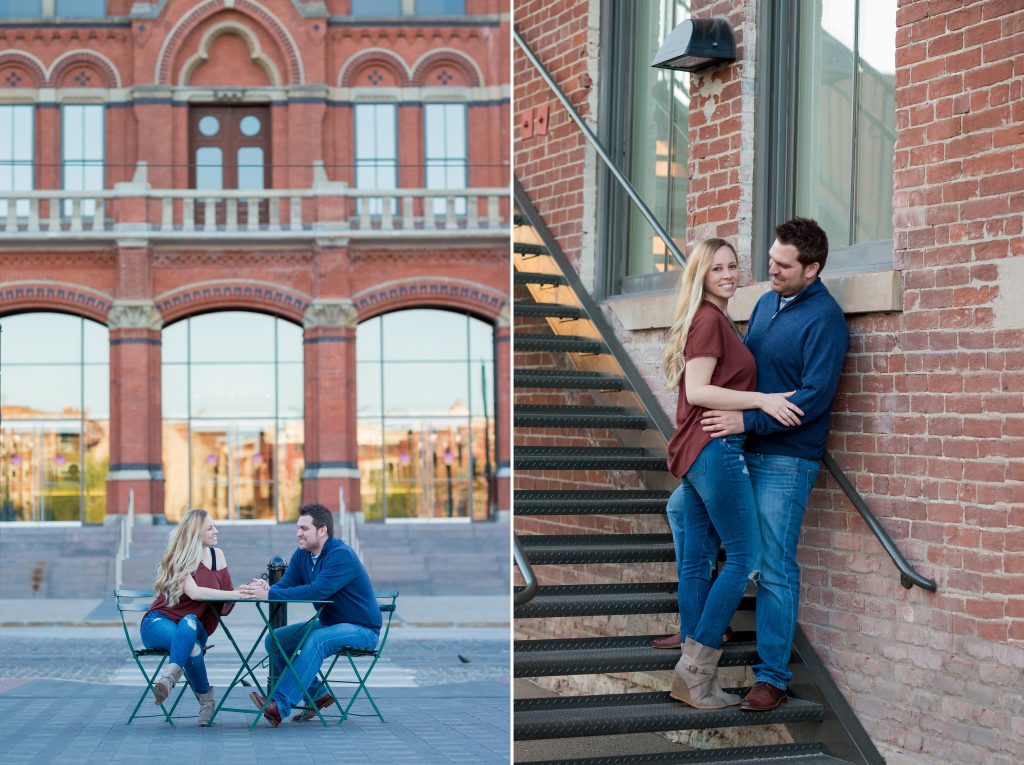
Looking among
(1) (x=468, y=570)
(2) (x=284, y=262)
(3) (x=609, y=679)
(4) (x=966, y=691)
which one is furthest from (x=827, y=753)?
(2) (x=284, y=262)

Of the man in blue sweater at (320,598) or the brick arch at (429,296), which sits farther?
the brick arch at (429,296)

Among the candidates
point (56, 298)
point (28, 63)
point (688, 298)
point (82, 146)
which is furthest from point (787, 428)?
point (28, 63)

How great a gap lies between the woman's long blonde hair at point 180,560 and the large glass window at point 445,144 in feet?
65.5

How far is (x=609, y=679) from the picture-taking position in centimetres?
762

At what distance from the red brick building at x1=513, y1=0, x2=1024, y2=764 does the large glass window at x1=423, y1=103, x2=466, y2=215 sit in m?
20.1

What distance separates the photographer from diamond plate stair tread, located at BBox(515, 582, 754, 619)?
5742 millimetres

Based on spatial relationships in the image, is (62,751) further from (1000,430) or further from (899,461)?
(1000,430)

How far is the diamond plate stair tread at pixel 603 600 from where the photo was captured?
5742 mm

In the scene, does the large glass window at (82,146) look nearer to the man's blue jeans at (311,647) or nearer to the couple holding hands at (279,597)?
the couple holding hands at (279,597)

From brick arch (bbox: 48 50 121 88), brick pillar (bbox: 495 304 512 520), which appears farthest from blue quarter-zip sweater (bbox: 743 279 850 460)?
brick arch (bbox: 48 50 121 88)

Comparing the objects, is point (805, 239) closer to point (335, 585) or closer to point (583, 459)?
point (583, 459)

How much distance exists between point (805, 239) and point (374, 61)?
22811 millimetres

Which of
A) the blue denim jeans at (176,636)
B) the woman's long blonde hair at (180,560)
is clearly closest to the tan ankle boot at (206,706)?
the blue denim jeans at (176,636)

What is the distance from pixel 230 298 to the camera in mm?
25891
